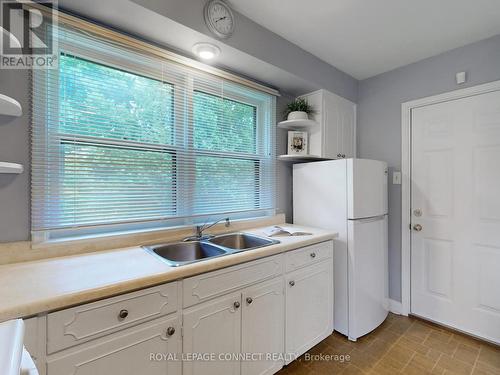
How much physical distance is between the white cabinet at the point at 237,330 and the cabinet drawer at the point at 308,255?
155 mm

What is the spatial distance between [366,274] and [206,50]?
222cm

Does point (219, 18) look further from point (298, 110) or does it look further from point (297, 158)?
point (297, 158)

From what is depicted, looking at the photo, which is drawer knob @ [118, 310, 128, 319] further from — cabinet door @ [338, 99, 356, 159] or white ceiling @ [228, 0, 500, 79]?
cabinet door @ [338, 99, 356, 159]

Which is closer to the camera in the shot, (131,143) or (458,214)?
(131,143)

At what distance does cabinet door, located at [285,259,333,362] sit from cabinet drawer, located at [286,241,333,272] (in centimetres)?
4

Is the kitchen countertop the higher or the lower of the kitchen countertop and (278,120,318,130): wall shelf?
the lower

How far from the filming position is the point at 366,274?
215 centimetres

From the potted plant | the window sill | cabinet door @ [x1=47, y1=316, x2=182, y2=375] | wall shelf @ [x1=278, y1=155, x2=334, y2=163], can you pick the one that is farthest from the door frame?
cabinet door @ [x1=47, y1=316, x2=182, y2=375]

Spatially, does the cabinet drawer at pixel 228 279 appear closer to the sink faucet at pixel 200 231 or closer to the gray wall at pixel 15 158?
the sink faucet at pixel 200 231

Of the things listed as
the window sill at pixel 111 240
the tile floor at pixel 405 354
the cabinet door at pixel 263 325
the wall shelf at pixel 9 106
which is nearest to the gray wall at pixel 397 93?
the tile floor at pixel 405 354

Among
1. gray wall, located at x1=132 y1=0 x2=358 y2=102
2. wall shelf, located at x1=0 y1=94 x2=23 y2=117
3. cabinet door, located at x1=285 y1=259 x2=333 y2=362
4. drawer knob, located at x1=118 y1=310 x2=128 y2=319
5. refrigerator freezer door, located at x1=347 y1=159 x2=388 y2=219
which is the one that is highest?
gray wall, located at x1=132 y1=0 x2=358 y2=102

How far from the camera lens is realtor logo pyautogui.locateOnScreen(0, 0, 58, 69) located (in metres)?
1.25

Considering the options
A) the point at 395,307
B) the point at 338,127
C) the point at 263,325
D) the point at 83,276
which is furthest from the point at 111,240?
the point at 395,307

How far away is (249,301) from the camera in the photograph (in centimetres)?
145
